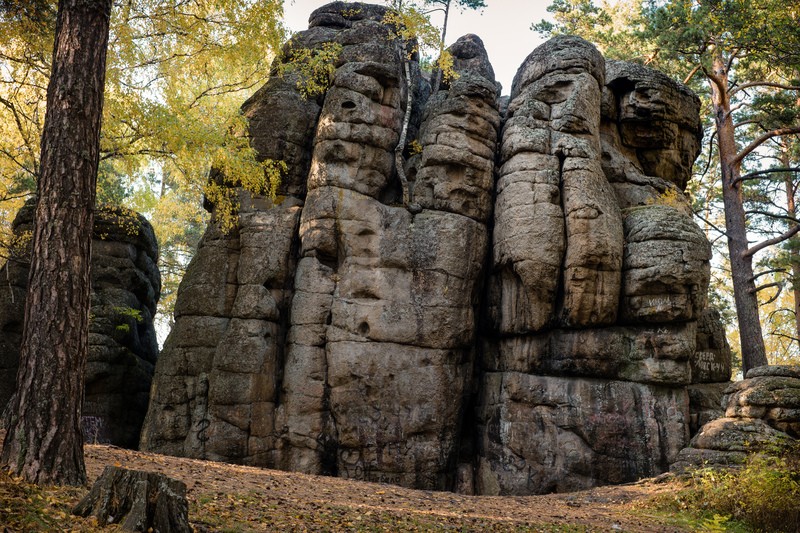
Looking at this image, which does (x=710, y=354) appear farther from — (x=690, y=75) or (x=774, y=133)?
(x=690, y=75)

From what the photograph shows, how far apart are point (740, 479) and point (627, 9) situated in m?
28.5

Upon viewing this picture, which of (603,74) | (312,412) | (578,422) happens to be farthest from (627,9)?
(312,412)

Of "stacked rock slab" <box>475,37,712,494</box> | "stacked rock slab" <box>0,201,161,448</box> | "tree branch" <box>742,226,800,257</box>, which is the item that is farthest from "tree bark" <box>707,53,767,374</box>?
"stacked rock slab" <box>0,201,161,448</box>

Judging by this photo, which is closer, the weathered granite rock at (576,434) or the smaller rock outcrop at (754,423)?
the smaller rock outcrop at (754,423)

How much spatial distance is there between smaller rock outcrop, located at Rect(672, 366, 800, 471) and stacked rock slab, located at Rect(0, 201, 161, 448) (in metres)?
13.7

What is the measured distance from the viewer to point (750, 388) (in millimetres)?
12359

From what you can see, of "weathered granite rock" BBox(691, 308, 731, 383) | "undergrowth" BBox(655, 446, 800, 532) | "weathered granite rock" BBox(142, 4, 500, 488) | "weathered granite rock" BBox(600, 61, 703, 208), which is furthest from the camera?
"weathered granite rock" BBox(600, 61, 703, 208)

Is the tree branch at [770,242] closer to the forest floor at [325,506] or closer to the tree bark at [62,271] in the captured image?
the forest floor at [325,506]

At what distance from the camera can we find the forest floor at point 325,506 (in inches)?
233

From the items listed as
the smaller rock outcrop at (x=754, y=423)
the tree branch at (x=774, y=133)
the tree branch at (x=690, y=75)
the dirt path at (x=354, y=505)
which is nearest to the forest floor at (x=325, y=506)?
the dirt path at (x=354, y=505)

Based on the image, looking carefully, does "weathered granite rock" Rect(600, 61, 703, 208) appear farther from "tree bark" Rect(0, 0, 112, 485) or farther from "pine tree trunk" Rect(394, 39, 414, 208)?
"tree bark" Rect(0, 0, 112, 485)

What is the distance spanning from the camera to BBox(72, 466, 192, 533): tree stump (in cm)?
538

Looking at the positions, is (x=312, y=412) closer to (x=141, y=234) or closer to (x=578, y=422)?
(x=578, y=422)

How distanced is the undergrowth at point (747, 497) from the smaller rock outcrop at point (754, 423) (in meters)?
0.46
